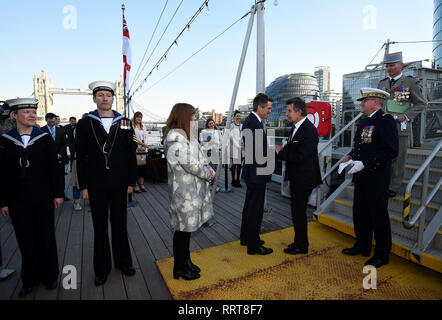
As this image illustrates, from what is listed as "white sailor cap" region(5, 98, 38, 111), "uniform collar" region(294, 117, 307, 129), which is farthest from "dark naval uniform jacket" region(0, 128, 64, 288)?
"uniform collar" region(294, 117, 307, 129)

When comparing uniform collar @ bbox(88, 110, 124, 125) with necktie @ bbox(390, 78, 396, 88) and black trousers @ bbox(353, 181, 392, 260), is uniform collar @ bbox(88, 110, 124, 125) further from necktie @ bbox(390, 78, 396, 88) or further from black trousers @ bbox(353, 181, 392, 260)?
necktie @ bbox(390, 78, 396, 88)

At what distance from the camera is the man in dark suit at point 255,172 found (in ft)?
10.1

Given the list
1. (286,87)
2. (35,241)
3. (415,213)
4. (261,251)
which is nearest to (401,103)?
(415,213)

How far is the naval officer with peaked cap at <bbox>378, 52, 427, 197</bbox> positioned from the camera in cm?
344

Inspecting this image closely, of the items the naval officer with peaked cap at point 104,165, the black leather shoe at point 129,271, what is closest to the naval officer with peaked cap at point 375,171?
the naval officer with peaked cap at point 104,165

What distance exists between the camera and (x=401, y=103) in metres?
3.60

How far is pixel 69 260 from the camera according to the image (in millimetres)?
3088

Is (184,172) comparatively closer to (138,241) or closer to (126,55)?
(138,241)

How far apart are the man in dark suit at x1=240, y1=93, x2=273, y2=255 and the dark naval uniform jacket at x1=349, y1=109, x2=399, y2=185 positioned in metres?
1.09

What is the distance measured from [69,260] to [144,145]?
141 inches

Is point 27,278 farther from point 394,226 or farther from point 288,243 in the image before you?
point 394,226

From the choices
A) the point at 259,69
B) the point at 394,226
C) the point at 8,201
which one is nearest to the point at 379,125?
the point at 394,226

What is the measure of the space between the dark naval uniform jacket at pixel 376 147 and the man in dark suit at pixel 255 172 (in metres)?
1.09

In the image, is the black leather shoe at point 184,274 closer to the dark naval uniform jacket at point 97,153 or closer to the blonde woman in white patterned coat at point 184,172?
the blonde woman in white patterned coat at point 184,172
